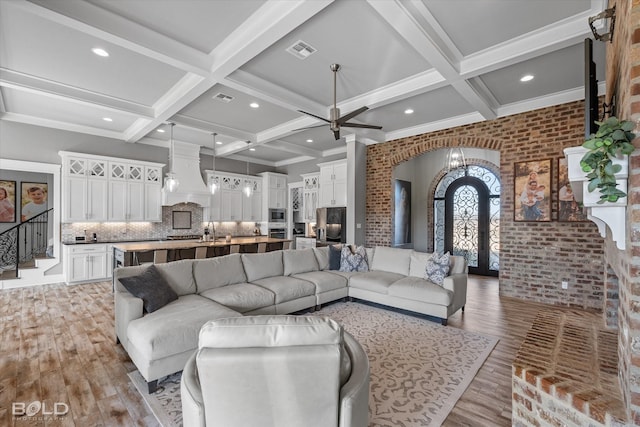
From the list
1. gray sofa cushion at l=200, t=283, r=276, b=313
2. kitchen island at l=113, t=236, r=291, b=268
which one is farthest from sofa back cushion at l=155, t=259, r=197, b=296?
kitchen island at l=113, t=236, r=291, b=268

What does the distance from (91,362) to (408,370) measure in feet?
9.53

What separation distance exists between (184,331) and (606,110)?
3970 millimetres

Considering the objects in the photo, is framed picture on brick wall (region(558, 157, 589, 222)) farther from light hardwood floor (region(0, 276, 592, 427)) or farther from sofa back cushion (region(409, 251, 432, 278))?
sofa back cushion (region(409, 251, 432, 278))

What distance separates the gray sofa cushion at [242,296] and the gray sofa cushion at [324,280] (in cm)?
79

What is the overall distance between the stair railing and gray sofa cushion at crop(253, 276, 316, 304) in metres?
6.25

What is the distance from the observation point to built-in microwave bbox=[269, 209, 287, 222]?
362 inches

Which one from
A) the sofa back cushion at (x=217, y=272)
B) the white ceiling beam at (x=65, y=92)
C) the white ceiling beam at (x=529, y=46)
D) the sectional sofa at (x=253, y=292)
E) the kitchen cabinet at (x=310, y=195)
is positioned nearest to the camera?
the sectional sofa at (x=253, y=292)

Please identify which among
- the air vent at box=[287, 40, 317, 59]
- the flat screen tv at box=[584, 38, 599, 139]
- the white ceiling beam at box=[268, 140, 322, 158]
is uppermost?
the air vent at box=[287, 40, 317, 59]

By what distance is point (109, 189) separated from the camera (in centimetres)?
631

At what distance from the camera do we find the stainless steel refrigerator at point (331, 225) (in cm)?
680

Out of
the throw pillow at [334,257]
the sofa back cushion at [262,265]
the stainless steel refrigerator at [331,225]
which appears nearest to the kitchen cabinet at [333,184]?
the stainless steel refrigerator at [331,225]

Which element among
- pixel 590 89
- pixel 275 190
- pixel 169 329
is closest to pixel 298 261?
pixel 169 329

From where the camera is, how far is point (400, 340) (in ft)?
10.5

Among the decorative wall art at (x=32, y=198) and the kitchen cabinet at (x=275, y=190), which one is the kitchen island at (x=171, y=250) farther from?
the decorative wall art at (x=32, y=198)
